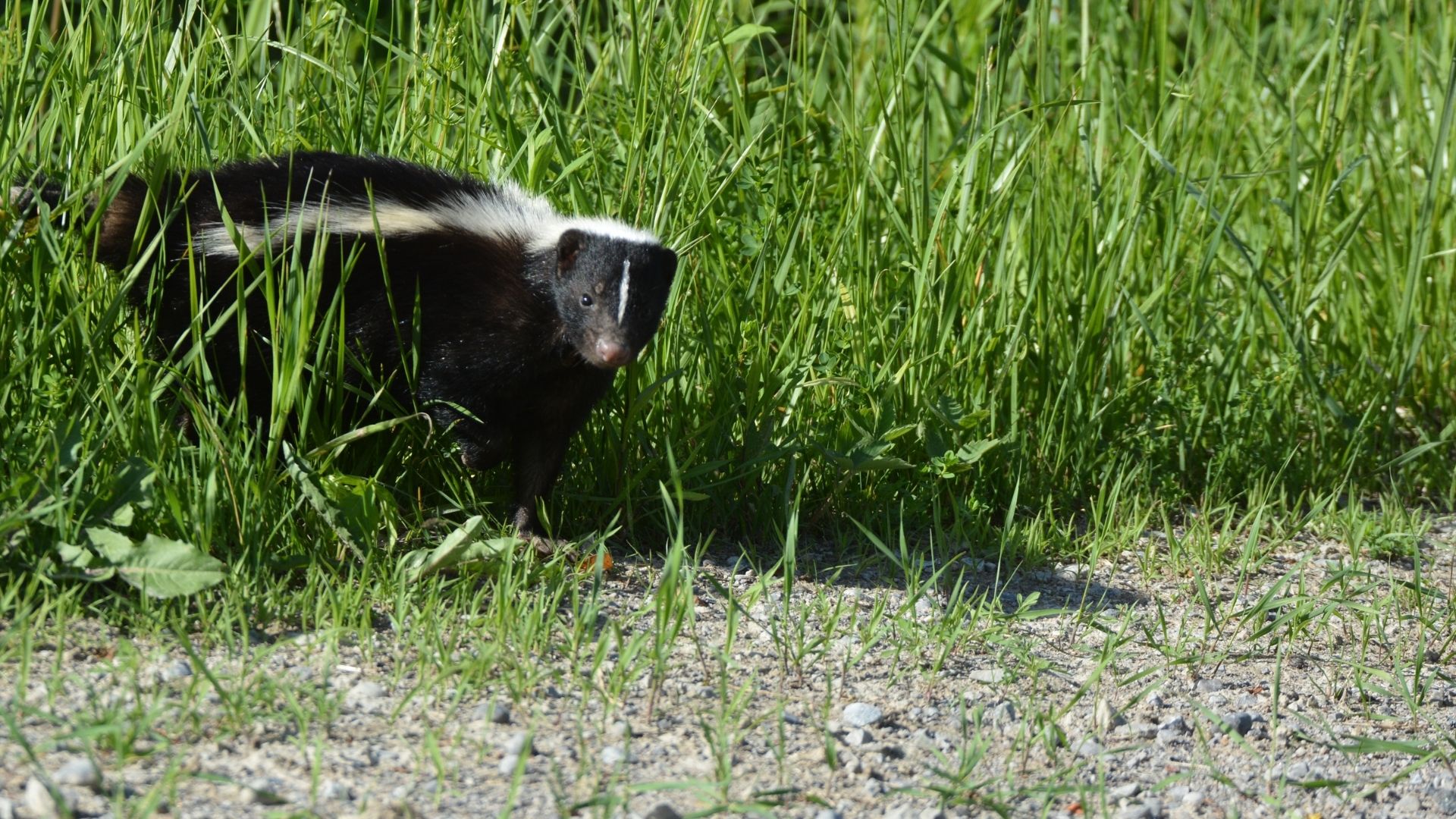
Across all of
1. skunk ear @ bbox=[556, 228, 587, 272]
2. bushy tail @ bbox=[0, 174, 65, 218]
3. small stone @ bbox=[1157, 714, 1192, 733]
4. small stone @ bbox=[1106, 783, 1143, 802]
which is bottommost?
small stone @ bbox=[1157, 714, 1192, 733]

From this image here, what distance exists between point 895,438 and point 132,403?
200cm

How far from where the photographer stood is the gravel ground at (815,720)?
255 centimetres

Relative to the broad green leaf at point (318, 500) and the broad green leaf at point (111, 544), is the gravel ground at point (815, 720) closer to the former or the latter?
the broad green leaf at point (111, 544)

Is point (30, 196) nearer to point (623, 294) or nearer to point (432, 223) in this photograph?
point (432, 223)

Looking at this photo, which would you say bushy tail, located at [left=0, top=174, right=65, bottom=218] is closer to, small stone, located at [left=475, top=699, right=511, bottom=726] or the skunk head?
the skunk head

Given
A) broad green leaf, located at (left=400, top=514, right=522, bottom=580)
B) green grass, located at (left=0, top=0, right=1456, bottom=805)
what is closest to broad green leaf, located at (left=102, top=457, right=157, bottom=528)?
green grass, located at (left=0, top=0, right=1456, bottom=805)

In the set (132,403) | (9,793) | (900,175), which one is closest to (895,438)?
(900,175)

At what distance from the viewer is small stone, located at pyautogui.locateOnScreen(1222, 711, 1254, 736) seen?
3.29m

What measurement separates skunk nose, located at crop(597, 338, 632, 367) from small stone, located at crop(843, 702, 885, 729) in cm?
103

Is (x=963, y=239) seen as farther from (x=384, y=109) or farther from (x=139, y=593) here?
(x=139, y=593)

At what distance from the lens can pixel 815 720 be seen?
3.09m

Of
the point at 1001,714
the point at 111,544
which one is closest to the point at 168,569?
the point at 111,544

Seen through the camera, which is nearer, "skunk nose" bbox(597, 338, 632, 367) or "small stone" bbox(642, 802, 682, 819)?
"small stone" bbox(642, 802, 682, 819)

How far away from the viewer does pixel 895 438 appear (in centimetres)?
425
